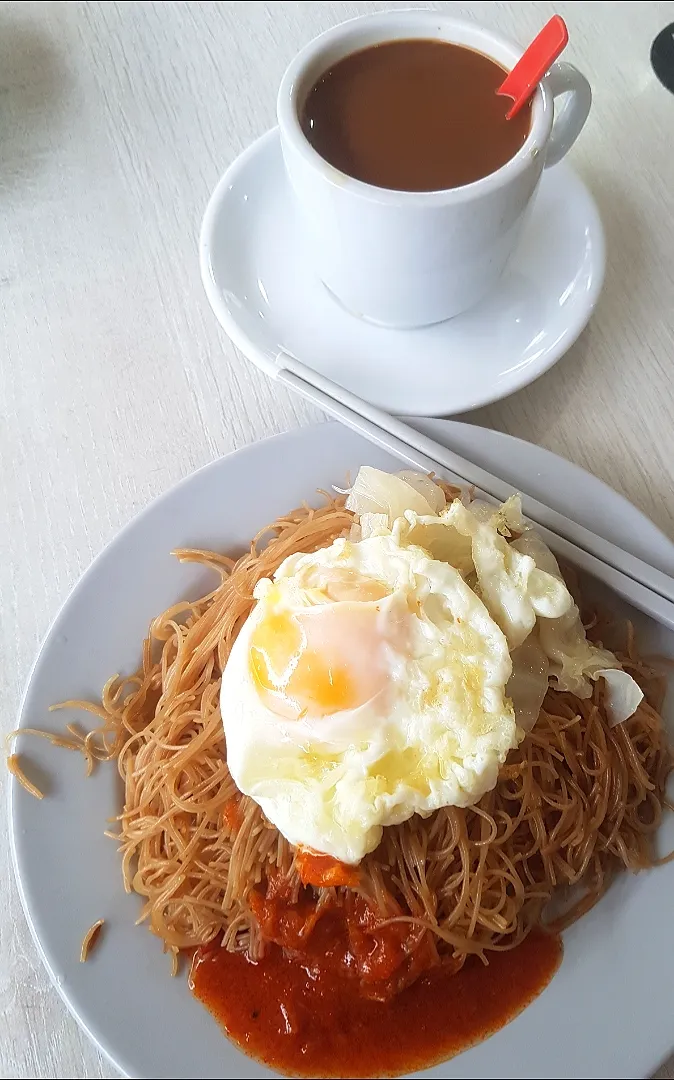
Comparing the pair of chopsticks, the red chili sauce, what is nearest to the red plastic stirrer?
the pair of chopsticks

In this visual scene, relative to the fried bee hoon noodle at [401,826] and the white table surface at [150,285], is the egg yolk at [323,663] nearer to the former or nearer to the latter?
the fried bee hoon noodle at [401,826]

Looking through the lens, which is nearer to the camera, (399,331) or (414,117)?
(414,117)

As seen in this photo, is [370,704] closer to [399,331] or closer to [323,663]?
[323,663]

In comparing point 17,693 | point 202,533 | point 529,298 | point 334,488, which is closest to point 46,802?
point 17,693

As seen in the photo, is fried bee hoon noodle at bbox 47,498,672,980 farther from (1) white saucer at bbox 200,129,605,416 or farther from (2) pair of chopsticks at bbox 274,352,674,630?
(1) white saucer at bbox 200,129,605,416

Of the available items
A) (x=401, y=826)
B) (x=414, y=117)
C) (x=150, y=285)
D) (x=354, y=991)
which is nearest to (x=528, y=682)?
(x=401, y=826)

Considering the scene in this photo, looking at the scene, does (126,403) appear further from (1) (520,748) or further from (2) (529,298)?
(1) (520,748)
